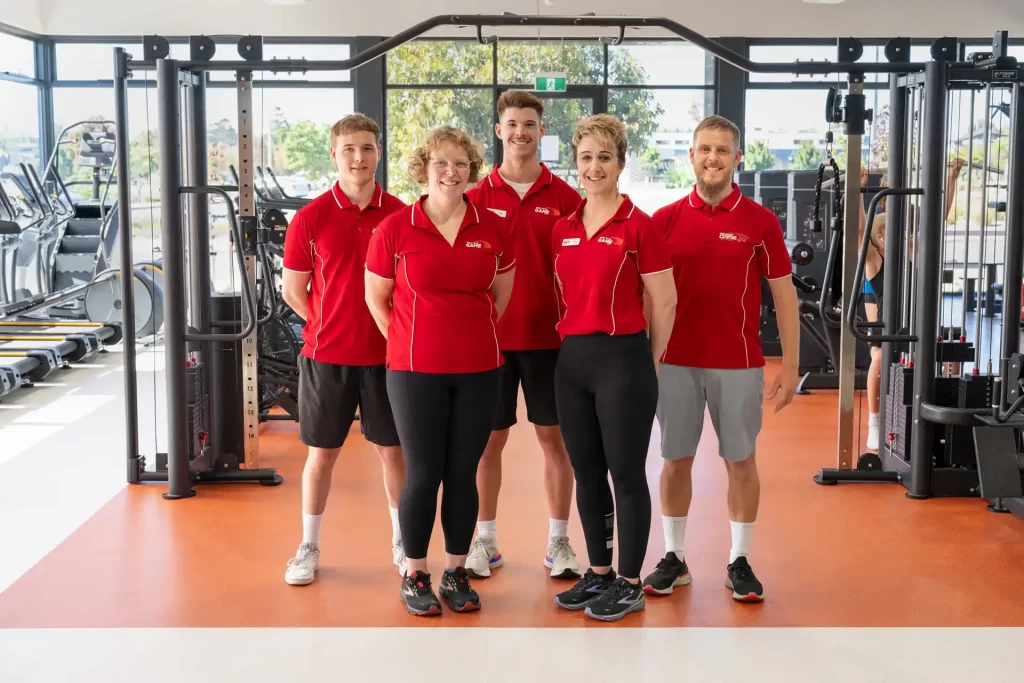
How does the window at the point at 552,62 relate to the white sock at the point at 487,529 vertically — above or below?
above

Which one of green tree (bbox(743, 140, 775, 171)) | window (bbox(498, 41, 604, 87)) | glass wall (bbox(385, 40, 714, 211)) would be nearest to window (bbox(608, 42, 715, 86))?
glass wall (bbox(385, 40, 714, 211))

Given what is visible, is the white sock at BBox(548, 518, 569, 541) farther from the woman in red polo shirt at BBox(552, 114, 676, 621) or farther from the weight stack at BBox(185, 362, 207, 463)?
the weight stack at BBox(185, 362, 207, 463)

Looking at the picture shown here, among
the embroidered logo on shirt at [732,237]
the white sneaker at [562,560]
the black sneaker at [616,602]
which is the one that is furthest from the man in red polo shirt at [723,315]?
the white sneaker at [562,560]

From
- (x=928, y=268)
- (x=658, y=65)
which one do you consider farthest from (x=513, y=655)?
(x=658, y=65)

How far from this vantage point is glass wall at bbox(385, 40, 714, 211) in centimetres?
1027

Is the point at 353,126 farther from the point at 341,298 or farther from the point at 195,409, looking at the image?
the point at 195,409

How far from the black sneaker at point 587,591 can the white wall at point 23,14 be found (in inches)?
372

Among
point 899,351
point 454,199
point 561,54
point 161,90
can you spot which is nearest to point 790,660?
point 454,199

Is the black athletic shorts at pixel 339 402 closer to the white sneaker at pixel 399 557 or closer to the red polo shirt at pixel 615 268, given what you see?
the white sneaker at pixel 399 557

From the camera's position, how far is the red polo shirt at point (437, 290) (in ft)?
9.94

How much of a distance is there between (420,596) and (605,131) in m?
1.53

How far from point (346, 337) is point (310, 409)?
28 cm

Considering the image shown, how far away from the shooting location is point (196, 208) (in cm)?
477

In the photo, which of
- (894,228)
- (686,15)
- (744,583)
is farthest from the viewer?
(686,15)
